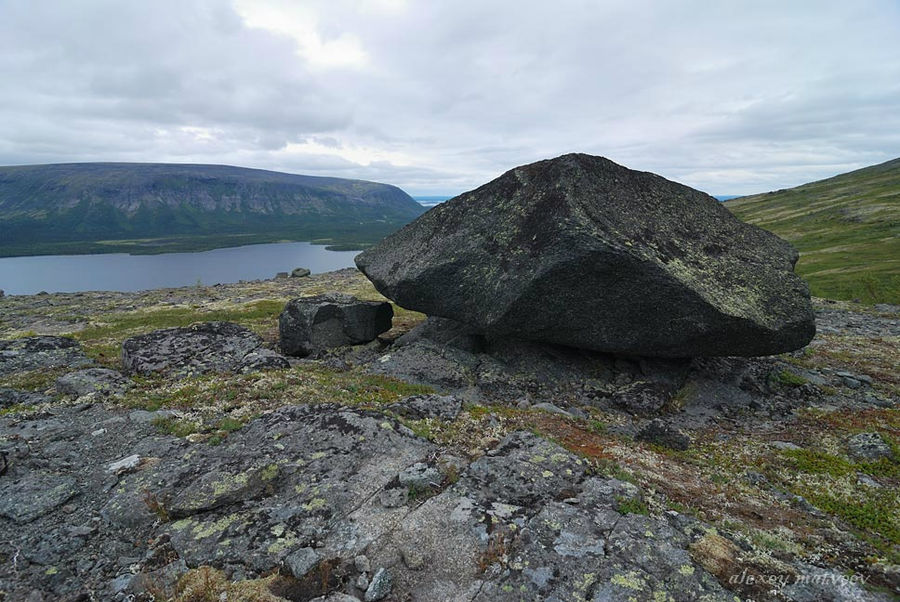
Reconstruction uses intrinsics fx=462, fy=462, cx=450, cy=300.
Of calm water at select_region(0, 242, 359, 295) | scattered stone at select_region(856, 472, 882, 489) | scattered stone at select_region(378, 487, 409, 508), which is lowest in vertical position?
calm water at select_region(0, 242, 359, 295)

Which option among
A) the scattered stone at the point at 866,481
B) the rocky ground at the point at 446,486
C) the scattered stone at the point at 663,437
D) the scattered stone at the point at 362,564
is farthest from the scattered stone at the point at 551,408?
the scattered stone at the point at 362,564

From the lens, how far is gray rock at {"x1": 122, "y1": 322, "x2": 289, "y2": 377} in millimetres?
20344

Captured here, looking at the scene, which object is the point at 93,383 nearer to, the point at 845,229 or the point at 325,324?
the point at 325,324

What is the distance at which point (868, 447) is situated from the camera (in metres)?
13.8

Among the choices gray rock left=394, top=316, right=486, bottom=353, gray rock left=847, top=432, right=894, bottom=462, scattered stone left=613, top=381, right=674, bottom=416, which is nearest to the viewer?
gray rock left=847, top=432, right=894, bottom=462

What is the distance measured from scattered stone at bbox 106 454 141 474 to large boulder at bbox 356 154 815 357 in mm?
12798

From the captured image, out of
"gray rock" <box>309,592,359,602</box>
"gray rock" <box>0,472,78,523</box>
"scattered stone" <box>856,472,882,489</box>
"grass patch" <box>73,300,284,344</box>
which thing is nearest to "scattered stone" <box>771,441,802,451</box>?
"scattered stone" <box>856,472,882,489</box>

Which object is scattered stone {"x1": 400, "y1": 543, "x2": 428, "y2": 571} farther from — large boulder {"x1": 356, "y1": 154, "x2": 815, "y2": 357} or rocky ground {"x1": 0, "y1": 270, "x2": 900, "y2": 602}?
large boulder {"x1": 356, "y1": 154, "x2": 815, "y2": 357}

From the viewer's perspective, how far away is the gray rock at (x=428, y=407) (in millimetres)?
14652

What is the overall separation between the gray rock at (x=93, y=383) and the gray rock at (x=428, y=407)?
1082cm

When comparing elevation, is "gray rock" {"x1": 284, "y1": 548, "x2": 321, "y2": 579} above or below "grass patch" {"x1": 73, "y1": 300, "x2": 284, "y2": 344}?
above

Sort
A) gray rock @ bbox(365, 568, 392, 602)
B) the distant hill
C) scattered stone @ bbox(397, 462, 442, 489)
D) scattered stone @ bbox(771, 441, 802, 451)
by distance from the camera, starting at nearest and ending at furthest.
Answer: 1. gray rock @ bbox(365, 568, 392, 602)
2. scattered stone @ bbox(397, 462, 442, 489)
3. scattered stone @ bbox(771, 441, 802, 451)
4. the distant hill

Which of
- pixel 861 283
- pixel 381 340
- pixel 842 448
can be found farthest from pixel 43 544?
pixel 861 283

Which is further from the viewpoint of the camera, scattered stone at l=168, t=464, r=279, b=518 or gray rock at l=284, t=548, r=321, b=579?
scattered stone at l=168, t=464, r=279, b=518
